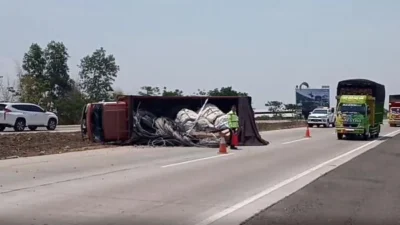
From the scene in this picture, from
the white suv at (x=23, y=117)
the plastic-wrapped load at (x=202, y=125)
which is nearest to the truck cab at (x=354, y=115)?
the plastic-wrapped load at (x=202, y=125)

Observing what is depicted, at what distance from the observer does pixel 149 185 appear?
591 inches

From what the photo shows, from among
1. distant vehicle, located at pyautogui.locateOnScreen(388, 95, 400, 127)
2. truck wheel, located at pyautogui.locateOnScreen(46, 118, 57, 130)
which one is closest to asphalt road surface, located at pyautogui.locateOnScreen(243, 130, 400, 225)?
truck wheel, located at pyautogui.locateOnScreen(46, 118, 57, 130)

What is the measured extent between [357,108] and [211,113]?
10.8m

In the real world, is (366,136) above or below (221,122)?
below

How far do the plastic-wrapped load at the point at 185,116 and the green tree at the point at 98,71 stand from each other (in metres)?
58.1

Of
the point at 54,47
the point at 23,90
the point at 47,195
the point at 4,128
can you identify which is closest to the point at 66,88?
the point at 54,47

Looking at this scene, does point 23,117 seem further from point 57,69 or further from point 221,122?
point 57,69

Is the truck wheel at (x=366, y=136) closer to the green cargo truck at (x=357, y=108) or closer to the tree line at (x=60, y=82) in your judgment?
the green cargo truck at (x=357, y=108)

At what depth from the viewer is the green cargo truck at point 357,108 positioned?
38.0 meters

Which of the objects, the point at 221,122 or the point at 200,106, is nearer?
the point at 221,122

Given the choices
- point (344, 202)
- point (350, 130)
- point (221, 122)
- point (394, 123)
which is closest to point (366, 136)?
point (350, 130)

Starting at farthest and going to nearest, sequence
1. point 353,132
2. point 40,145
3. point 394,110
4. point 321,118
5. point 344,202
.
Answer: point 394,110 < point 321,118 < point 353,132 < point 40,145 < point 344,202

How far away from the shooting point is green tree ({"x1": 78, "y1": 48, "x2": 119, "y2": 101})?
90250 millimetres

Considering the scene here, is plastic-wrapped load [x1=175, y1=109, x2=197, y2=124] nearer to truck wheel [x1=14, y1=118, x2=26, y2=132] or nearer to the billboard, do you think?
truck wheel [x1=14, y1=118, x2=26, y2=132]
